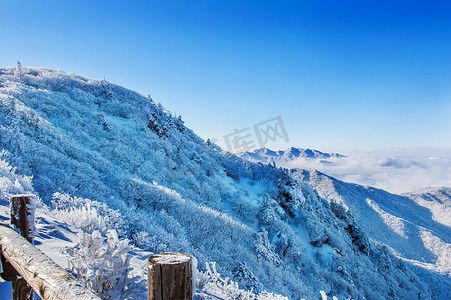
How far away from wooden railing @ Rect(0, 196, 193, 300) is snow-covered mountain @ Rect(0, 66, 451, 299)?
1.74ft

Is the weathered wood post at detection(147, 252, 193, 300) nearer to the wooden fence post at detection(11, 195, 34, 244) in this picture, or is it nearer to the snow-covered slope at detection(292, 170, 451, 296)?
the wooden fence post at detection(11, 195, 34, 244)

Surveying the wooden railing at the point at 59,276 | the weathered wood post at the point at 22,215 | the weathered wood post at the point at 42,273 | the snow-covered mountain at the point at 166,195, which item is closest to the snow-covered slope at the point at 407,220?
the snow-covered mountain at the point at 166,195

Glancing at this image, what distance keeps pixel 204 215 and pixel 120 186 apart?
4.97 m

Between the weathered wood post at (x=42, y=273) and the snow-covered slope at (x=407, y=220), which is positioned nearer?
the weathered wood post at (x=42, y=273)

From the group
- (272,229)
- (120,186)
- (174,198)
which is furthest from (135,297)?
(272,229)

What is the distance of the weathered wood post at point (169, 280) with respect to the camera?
51.9 inches

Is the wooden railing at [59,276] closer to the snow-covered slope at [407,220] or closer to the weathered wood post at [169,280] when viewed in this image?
the weathered wood post at [169,280]

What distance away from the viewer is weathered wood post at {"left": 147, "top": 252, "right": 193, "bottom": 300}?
1318 mm

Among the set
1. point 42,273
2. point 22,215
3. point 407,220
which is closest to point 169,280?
point 42,273

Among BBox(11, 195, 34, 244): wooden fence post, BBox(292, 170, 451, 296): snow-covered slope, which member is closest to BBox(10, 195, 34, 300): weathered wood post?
BBox(11, 195, 34, 244): wooden fence post

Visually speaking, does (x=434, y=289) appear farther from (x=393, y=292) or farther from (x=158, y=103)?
(x=158, y=103)

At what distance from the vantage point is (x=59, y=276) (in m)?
1.60

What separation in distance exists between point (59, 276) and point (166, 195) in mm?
11595

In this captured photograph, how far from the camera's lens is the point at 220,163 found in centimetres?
3016
